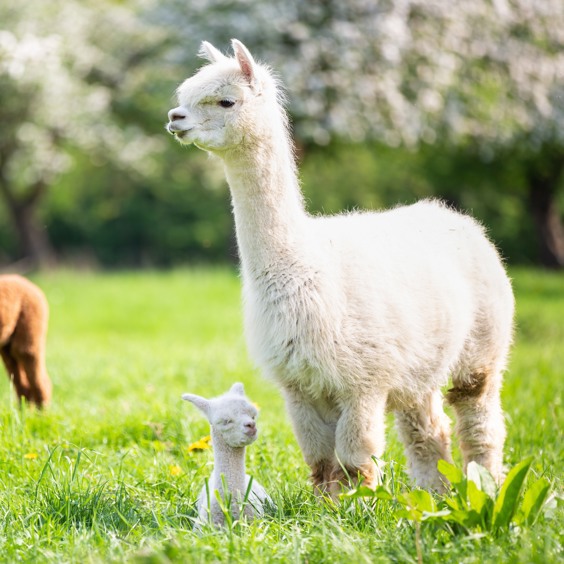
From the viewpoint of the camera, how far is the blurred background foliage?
14.5 metres

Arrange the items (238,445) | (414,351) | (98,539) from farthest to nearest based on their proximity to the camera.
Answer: (414,351)
(238,445)
(98,539)

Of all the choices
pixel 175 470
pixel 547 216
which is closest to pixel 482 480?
pixel 175 470

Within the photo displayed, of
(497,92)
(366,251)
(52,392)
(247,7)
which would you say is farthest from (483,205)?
(366,251)

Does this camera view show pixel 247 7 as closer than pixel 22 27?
Yes

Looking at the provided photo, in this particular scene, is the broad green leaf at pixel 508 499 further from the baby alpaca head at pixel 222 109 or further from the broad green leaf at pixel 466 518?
the baby alpaca head at pixel 222 109

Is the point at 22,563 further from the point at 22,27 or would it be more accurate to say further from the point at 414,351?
the point at 22,27

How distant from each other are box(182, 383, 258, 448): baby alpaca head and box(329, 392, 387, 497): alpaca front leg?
386 millimetres

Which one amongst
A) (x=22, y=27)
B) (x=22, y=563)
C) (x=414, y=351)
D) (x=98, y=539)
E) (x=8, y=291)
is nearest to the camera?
(x=22, y=563)

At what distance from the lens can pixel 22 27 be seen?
17438 mm

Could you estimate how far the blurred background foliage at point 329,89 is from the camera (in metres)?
14.5

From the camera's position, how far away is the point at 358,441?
11.9 ft

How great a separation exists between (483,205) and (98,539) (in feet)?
88.1

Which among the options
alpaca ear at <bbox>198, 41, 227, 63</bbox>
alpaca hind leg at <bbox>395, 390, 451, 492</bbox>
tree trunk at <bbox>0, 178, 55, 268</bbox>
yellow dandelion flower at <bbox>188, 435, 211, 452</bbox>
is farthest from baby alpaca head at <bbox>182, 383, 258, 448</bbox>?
tree trunk at <bbox>0, 178, 55, 268</bbox>

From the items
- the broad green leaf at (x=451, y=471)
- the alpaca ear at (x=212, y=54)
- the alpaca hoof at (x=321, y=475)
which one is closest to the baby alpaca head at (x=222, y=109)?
the alpaca ear at (x=212, y=54)
